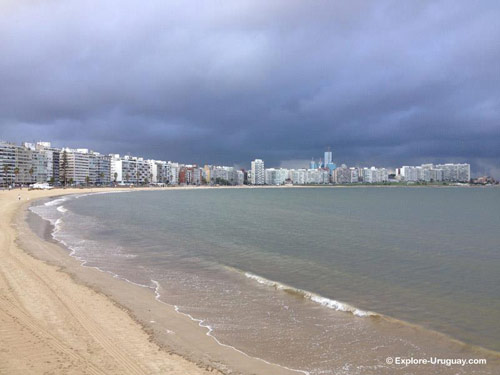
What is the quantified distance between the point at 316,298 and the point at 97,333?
19.2 feet

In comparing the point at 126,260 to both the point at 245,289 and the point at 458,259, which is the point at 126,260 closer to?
the point at 245,289

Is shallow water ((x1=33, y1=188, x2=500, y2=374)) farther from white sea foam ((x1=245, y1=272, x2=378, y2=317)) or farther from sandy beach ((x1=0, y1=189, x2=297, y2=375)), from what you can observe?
sandy beach ((x1=0, y1=189, x2=297, y2=375))

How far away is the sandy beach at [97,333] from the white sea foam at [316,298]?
3626 millimetres

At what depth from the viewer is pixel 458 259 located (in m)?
17.9

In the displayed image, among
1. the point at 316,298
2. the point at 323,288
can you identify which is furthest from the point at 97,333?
the point at 323,288

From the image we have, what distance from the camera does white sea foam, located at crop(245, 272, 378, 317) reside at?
385 inches

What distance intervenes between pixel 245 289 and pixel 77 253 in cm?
972

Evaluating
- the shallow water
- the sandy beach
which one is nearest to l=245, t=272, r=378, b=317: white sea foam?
the shallow water

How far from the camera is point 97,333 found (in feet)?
25.1

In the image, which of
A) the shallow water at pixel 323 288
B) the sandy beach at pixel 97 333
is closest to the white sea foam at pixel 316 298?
the shallow water at pixel 323 288

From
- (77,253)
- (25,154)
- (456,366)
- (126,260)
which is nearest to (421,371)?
(456,366)

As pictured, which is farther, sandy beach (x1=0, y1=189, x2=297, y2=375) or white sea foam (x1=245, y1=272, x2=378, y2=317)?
white sea foam (x1=245, y1=272, x2=378, y2=317)

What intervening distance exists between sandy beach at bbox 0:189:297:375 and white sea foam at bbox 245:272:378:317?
11.9 ft

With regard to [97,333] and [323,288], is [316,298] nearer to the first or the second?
[323,288]
